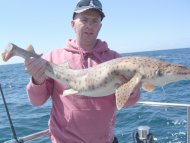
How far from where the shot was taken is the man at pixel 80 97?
4.17 metres

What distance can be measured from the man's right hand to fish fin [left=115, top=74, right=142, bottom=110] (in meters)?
0.88

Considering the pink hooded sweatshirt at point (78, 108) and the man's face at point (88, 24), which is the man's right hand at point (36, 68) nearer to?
the pink hooded sweatshirt at point (78, 108)

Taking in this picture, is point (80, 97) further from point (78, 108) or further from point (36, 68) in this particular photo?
point (36, 68)

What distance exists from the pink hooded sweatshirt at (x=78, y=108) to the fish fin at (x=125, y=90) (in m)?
0.47

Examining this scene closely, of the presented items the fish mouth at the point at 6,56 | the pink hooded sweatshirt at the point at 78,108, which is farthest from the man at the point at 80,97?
the fish mouth at the point at 6,56

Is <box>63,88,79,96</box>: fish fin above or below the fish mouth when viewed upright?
below

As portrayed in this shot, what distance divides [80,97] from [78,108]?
129 mm

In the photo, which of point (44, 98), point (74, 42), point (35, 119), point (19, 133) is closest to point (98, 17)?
point (74, 42)

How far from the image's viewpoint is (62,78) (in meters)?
4.44

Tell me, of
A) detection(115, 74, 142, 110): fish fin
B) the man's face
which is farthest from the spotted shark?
the man's face

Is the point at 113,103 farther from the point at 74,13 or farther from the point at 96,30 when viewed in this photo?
the point at 74,13

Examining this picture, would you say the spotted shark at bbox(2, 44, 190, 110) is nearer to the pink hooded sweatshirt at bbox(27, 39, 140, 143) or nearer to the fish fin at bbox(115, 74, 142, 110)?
the fish fin at bbox(115, 74, 142, 110)

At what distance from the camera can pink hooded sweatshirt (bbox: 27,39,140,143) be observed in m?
4.18

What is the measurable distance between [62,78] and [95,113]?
0.60 m
